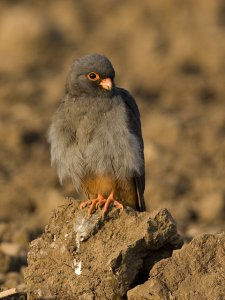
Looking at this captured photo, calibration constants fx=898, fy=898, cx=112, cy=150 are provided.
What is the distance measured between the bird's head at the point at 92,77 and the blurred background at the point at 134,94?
133cm

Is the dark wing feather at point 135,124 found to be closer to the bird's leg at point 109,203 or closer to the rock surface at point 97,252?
the bird's leg at point 109,203

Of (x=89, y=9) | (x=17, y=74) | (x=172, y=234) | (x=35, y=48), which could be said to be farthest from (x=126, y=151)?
(x=89, y=9)

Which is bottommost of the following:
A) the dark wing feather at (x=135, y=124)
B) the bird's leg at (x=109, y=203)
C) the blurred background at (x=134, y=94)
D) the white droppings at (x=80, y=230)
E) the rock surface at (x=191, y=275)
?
the rock surface at (x=191, y=275)

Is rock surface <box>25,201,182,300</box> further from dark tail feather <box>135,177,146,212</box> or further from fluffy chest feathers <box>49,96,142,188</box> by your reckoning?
dark tail feather <box>135,177,146,212</box>

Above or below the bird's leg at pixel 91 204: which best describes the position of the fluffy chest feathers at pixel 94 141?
above

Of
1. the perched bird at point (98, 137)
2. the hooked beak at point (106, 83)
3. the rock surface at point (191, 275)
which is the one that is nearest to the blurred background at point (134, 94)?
the perched bird at point (98, 137)

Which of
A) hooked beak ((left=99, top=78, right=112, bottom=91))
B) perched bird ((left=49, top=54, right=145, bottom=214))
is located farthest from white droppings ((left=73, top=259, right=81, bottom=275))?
hooked beak ((left=99, top=78, right=112, bottom=91))

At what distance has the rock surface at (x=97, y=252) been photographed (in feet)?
23.9

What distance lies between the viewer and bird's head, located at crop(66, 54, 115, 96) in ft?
30.0

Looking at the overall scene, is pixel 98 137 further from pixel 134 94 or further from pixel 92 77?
pixel 134 94

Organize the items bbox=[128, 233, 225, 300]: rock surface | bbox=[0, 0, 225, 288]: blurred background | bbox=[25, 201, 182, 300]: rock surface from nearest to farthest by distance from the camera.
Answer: bbox=[128, 233, 225, 300]: rock surface → bbox=[25, 201, 182, 300]: rock surface → bbox=[0, 0, 225, 288]: blurred background

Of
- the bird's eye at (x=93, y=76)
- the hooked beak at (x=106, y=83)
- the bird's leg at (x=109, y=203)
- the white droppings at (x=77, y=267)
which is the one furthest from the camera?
the bird's eye at (x=93, y=76)

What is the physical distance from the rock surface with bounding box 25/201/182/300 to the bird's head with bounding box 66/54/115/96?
1.66 m

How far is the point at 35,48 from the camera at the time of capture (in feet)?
70.1
